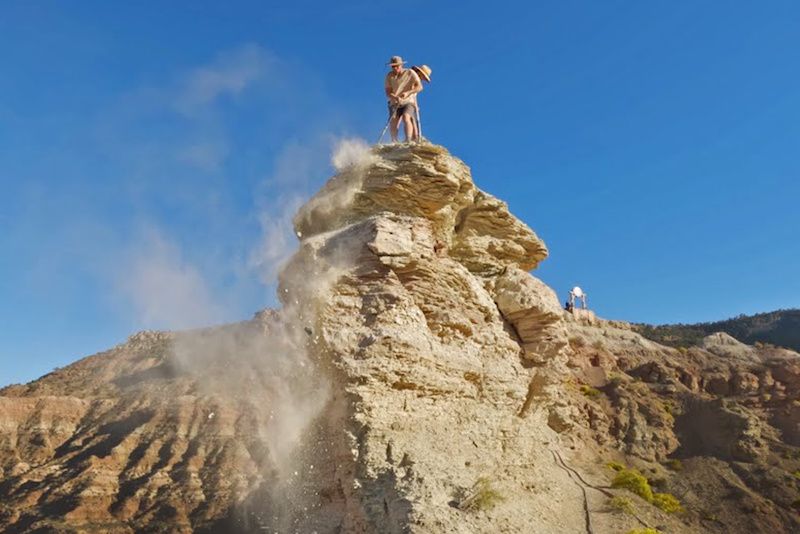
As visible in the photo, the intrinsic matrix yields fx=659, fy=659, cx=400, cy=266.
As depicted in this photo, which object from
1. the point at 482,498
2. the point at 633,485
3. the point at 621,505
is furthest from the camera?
the point at 633,485

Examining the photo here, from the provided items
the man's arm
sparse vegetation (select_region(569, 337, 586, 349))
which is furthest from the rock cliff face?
sparse vegetation (select_region(569, 337, 586, 349))

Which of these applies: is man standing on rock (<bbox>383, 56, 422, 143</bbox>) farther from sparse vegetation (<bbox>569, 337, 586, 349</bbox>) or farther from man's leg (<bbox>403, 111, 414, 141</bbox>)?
sparse vegetation (<bbox>569, 337, 586, 349</bbox>)

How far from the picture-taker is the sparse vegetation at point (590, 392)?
3878 cm

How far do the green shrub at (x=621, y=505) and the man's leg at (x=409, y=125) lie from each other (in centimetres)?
822

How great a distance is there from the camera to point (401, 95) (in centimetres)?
1353

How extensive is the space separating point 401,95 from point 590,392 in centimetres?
3040

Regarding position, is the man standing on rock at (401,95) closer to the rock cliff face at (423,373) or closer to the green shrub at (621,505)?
the rock cliff face at (423,373)

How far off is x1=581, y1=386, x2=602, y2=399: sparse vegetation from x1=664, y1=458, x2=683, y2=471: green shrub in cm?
680

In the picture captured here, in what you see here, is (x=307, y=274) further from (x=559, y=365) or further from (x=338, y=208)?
(x=559, y=365)

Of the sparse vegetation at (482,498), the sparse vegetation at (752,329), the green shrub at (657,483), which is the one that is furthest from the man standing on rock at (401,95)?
the sparse vegetation at (752,329)

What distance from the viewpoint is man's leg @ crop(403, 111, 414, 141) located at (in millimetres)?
13328

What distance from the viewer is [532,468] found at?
12086 mm

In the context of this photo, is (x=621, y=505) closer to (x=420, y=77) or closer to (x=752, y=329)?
(x=420, y=77)

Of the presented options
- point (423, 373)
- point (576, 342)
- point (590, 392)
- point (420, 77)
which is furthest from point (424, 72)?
point (576, 342)
